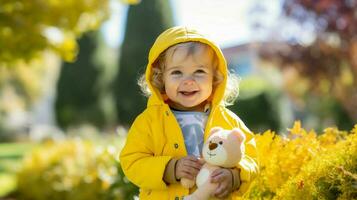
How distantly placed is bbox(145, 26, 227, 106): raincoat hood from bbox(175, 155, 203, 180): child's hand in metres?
0.38

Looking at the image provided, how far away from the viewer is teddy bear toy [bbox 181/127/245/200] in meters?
2.82

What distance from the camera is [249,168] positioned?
9.67ft

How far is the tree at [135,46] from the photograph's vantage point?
84.2 ft

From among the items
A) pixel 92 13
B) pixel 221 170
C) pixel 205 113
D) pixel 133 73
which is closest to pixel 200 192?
pixel 221 170

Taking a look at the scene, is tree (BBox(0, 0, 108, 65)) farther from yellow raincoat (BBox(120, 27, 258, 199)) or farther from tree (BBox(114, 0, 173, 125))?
tree (BBox(114, 0, 173, 125))

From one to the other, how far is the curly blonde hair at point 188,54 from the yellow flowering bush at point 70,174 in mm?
2639

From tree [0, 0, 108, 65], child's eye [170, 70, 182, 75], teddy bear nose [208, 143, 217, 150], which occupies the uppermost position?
tree [0, 0, 108, 65]

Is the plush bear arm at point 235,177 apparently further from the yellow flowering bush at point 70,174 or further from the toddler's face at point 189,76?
the yellow flowering bush at point 70,174

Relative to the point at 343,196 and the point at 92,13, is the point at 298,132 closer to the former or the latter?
the point at 343,196

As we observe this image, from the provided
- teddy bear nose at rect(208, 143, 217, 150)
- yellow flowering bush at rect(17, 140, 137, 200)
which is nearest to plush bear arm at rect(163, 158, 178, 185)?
teddy bear nose at rect(208, 143, 217, 150)

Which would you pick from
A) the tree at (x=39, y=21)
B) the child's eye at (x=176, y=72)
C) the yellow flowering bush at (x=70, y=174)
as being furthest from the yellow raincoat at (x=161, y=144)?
the tree at (x=39, y=21)

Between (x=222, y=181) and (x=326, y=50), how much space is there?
15543 millimetres

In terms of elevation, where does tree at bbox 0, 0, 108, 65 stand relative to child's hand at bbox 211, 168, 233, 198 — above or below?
above

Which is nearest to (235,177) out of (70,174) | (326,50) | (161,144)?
(161,144)
